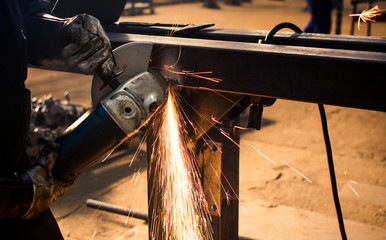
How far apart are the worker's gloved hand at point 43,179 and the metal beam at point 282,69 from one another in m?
0.43

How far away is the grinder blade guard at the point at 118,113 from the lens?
1273 millimetres

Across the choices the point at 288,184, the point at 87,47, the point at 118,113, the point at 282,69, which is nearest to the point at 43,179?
the point at 118,113

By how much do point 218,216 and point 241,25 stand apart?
9106 mm

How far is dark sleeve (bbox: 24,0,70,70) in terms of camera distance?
1461mm

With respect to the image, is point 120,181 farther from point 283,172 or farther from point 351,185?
point 351,185

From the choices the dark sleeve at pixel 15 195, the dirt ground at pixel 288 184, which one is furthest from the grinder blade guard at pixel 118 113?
the dirt ground at pixel 288 184

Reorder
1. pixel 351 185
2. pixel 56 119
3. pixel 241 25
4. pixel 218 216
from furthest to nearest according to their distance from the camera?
pixel 241 25, pixel 56 119, pixel 351 185, pixel 218 216

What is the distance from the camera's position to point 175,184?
63.4 inches

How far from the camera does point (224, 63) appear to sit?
1169 mm

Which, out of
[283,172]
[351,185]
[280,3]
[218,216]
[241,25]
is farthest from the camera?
[280,3]

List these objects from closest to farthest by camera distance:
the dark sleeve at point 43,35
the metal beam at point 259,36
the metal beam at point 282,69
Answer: the metal beam at point 282,69 → the metal beam at point 259,36 → the dark sleeve at point 43,35

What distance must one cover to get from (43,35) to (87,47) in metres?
0.29

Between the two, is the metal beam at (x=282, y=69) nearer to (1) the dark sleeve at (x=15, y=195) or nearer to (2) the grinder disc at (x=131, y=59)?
(2) the grinder disc at (x=131, y=59)

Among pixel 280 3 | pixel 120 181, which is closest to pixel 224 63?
pixel 120 181
